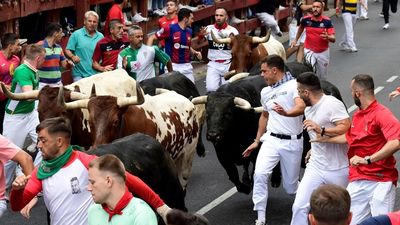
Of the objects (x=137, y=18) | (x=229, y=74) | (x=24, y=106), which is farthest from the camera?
(x=137, y=18)

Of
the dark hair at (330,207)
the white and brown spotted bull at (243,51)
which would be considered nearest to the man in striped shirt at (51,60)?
the white and brown spotted bull at (243,51)

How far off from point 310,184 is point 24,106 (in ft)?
14.5

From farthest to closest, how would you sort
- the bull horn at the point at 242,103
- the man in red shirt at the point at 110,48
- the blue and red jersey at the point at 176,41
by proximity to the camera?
1. the blue and red jersey at the point at 176,41
2. the man in red shirt at the point at 110,48
3. the bull horn at the point at 242,103

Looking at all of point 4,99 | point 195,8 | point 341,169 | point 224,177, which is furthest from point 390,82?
point 341,169

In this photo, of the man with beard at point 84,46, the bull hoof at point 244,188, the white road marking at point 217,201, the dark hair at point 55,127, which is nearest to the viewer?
the dark hair at point 55,127

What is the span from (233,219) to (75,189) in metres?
4.29

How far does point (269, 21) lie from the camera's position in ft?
88.1

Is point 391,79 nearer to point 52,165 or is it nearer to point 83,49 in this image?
point 83,49

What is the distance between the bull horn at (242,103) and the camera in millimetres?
13156

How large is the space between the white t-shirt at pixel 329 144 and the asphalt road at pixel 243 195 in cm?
173

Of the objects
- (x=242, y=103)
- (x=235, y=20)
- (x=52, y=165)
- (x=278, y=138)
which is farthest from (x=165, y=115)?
(x=235, y=20)

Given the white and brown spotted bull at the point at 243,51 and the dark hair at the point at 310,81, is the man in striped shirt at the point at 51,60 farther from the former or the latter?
the dark hair at the point at 310,81

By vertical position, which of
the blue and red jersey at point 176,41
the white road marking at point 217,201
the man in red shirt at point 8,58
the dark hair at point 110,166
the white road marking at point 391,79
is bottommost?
the white road marking at point 391,79

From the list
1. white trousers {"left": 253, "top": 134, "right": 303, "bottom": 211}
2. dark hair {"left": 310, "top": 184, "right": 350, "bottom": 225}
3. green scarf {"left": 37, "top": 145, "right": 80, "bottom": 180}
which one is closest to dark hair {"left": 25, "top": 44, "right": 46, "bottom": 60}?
white trousers {"left": 253, "top": 134, "right": 303, "bottom": 211}
